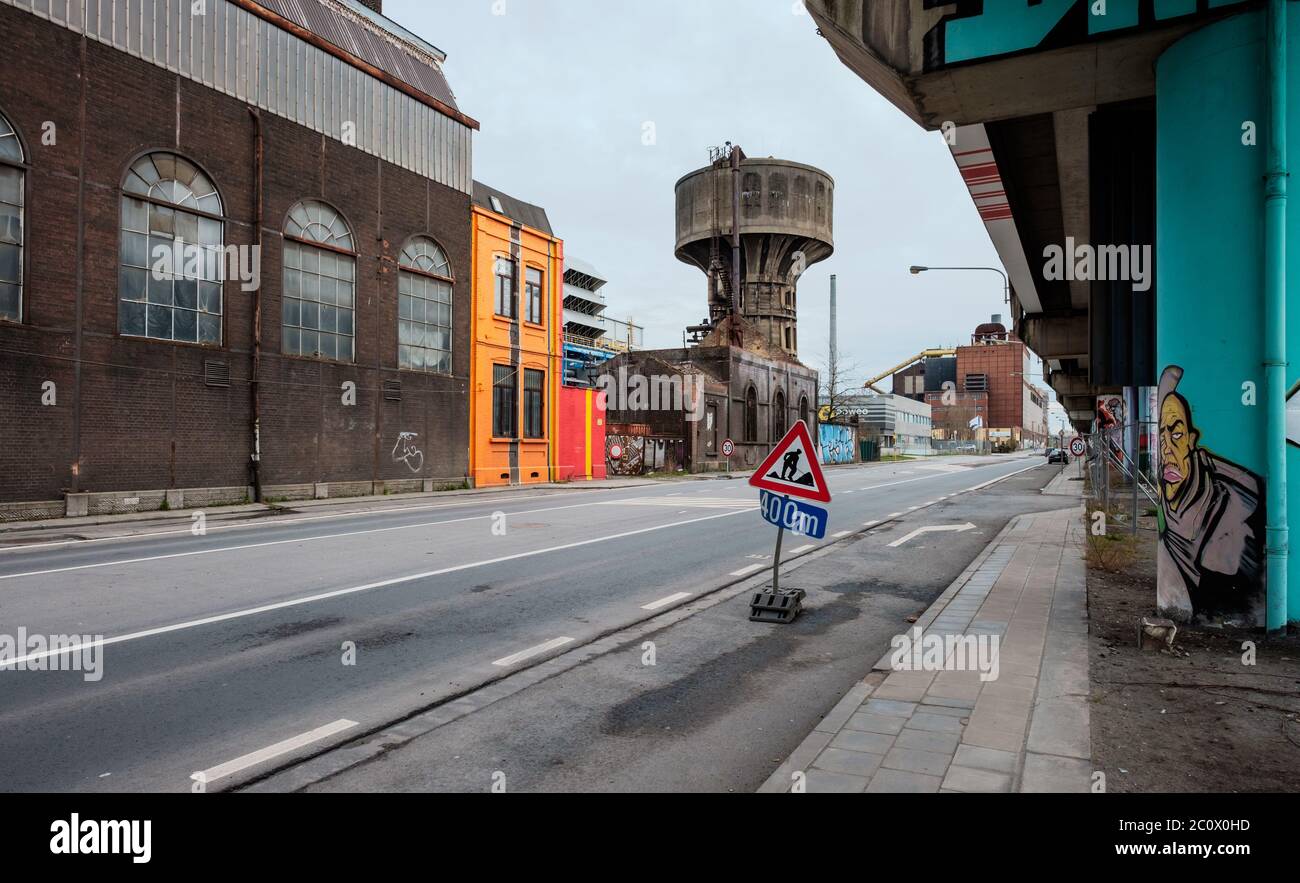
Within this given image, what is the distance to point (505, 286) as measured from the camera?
30.1 meters

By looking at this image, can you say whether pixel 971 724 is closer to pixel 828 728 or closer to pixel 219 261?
pixel 828 728

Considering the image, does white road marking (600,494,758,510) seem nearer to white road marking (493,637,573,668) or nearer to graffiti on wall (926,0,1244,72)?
white road marking (493,637,573,668)

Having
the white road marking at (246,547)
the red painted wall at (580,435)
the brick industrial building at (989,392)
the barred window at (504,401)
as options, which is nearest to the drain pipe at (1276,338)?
the white road marking at (246,547)

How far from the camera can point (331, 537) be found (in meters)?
13.0

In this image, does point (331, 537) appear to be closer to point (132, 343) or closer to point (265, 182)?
point (132, 343)

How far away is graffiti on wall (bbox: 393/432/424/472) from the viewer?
82.2 ft

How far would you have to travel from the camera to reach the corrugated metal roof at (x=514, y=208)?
1183 inches

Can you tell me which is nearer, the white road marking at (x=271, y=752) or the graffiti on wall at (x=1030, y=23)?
the white road marking at (x=271, y=752)

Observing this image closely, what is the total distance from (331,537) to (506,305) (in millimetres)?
18475

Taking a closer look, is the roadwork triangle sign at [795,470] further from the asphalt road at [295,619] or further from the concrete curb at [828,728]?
the asphalt road at [295,619]

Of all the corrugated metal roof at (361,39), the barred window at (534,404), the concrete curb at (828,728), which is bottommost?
the concrete curb at (828,728)

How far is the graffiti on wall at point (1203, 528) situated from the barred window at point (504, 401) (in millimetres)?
24901

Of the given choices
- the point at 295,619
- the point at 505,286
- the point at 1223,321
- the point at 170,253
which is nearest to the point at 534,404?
the point at 505,286

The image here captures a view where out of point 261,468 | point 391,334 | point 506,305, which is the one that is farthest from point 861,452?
point 261,468
